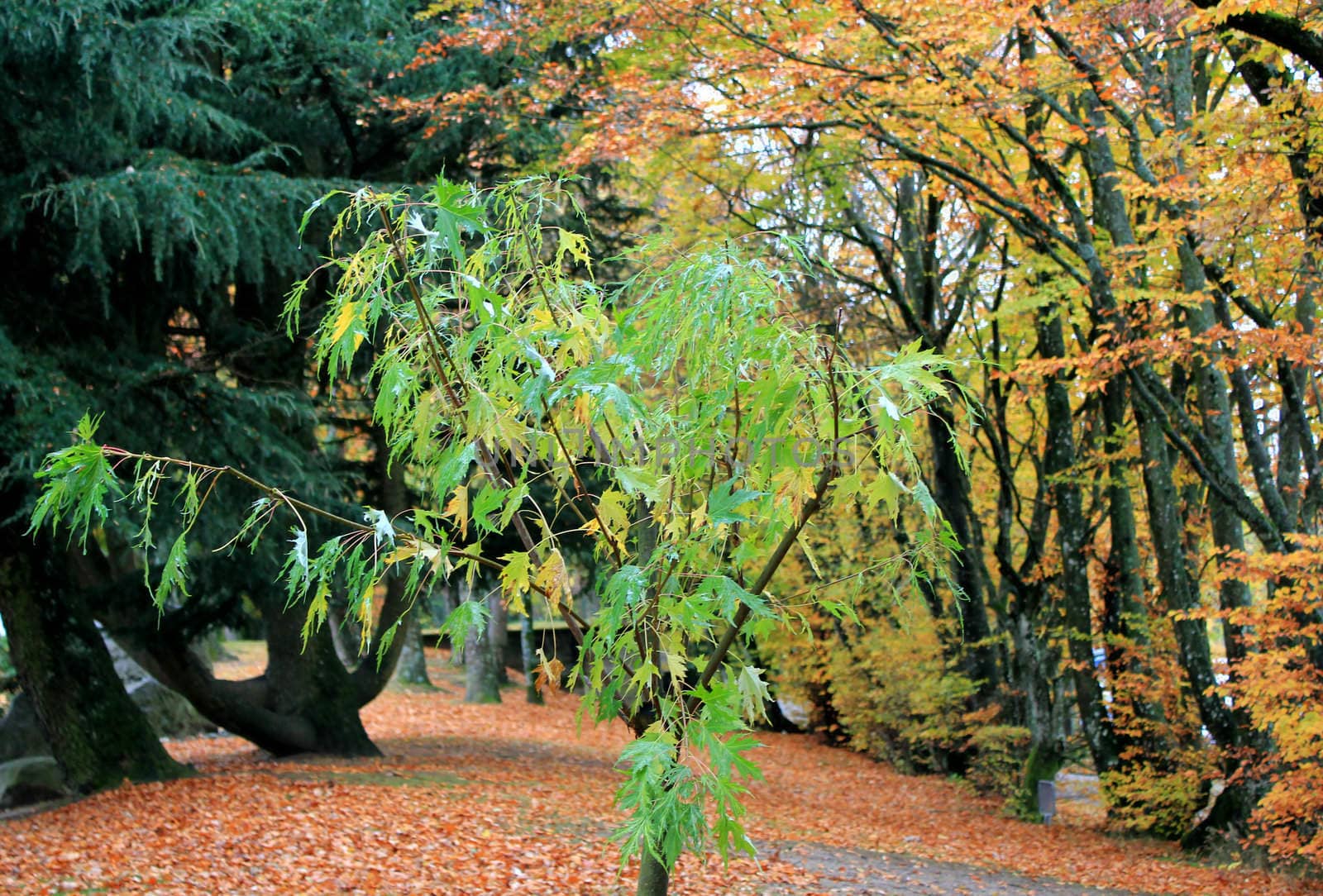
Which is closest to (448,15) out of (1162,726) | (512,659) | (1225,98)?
(1225,98)

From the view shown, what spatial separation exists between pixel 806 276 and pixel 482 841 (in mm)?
4500

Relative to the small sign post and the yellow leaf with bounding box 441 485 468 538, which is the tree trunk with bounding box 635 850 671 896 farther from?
the small sign post

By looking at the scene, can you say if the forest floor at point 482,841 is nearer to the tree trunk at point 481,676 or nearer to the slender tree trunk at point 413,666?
the tree trunk at point 481,676

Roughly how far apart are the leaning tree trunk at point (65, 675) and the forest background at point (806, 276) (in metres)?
0.03

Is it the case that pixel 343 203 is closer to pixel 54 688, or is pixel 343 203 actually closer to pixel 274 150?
pixel 274 150

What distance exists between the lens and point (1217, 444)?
9.44m

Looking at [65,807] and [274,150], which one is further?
[274,150]

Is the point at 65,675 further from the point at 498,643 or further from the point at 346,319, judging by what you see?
the point at 498,643

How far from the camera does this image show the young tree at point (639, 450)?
279 cm

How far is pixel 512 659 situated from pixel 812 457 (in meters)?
25.1

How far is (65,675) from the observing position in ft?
27.8

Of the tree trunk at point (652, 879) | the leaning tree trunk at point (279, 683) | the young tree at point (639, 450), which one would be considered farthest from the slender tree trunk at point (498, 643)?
the young tree at point (639, 450)

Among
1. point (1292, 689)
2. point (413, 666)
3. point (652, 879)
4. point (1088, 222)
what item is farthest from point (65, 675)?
point (413, 666)

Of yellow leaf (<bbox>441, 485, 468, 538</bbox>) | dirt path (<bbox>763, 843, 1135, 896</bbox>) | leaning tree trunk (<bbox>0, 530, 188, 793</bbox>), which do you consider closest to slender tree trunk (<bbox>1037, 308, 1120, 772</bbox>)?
dirt path (<bbox>763, 843, 1135, 896</bbox>)
